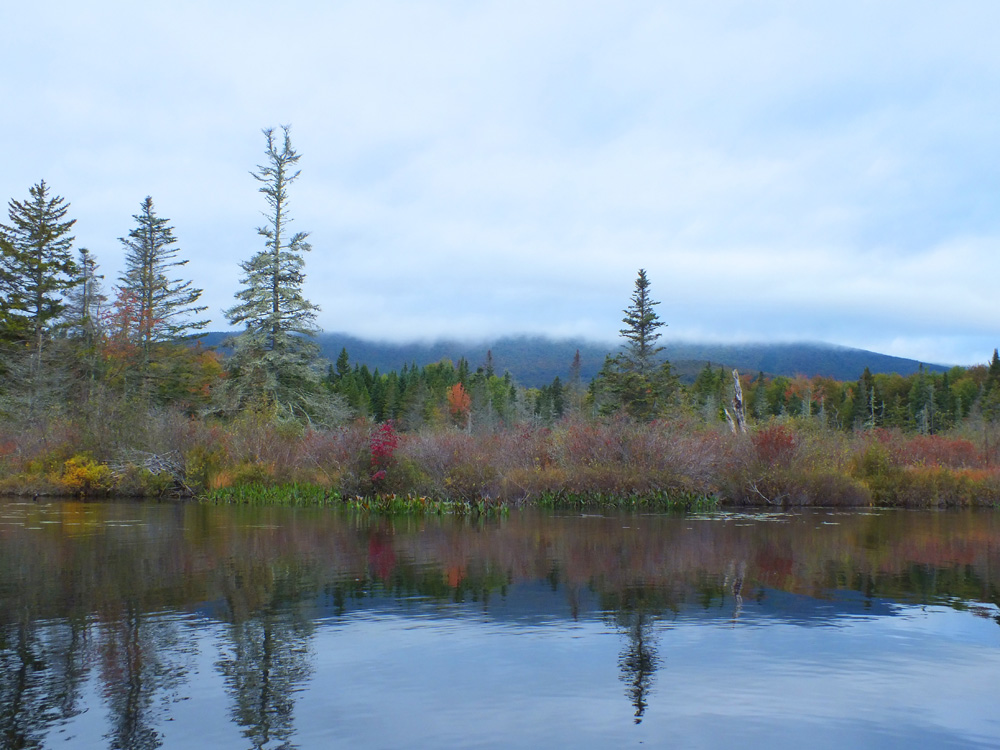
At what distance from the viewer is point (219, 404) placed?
146 ft

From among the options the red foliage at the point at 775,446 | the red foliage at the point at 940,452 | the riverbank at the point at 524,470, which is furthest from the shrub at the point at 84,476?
the red foliage at the point at 940,452

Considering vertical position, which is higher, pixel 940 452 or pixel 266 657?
pixel 940 452

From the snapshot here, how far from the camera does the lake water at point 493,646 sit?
586 centimetres

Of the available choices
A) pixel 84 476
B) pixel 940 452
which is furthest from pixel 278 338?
pixel 940 452

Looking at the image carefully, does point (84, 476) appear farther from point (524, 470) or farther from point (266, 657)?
point (266, 657)

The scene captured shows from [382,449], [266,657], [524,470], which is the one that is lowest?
[266,657]

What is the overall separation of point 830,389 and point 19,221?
143 meters

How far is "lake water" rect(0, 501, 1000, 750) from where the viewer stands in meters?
5.86

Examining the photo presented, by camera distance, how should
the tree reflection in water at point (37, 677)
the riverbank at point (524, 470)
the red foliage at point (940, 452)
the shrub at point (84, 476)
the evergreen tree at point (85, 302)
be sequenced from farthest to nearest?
1. the evergreen tree at point (85, 302)
2. the red foliage at point (940, 452)
3. the shrub at point (84, 476)
4. the riverbank at point (524, 470)
5. the tree reflection in water at point (37, 677)

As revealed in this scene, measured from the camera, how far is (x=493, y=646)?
809cm

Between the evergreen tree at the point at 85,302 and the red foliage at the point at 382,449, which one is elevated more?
the evergreen tree at the point at 85,302

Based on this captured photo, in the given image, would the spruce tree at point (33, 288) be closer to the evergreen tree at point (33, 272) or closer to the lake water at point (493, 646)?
the evergreen tree at point (33, 272)

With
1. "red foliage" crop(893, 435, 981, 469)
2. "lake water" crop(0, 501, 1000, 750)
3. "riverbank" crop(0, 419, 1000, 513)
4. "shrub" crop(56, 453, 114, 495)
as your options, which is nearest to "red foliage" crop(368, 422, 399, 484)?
"riverbank" crop(0, 419, 1000, 513)

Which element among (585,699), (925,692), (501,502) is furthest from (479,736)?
(501,502)
